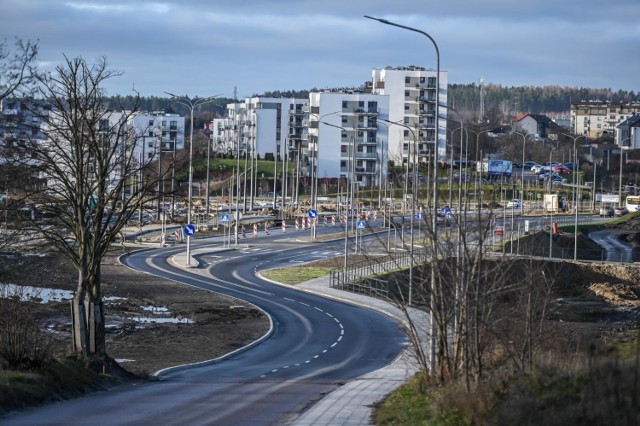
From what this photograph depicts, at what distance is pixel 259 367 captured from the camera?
32.8 m

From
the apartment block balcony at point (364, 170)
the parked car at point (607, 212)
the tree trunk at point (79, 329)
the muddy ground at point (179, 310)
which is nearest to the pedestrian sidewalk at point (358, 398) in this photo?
the muddy ground at point (179, 310)

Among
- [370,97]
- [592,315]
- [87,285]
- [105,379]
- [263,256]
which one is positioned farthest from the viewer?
[370,97]

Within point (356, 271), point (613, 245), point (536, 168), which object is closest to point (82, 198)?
point (356, 271)

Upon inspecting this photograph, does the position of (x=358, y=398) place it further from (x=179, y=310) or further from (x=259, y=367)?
(x=179, y=310)

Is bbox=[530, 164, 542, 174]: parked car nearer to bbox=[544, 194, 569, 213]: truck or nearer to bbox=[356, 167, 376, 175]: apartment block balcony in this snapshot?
bbox=[544, 194, 569, 213]: truck

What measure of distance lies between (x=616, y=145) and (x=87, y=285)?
173 m

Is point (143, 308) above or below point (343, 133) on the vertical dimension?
below

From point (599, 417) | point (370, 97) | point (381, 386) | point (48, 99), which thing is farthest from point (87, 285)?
point (370, 97)

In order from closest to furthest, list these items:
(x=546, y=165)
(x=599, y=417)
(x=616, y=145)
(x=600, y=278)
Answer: (x=599, y=417)
(x=600, y=278)
(x=546, y=165)
(x=616, y=145)

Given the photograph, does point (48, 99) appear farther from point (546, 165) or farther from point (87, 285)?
point (546, 165)

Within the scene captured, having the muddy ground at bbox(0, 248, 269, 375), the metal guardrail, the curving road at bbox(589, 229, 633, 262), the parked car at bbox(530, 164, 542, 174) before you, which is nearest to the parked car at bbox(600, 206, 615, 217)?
the curving road at bbox(589, 229, 633, 262)

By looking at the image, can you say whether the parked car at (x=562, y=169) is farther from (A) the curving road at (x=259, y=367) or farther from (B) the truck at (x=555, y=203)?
(A) the curving road at (x=259, y=367)

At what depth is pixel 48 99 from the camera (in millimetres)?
29000

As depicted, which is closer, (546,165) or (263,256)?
(263,256)
